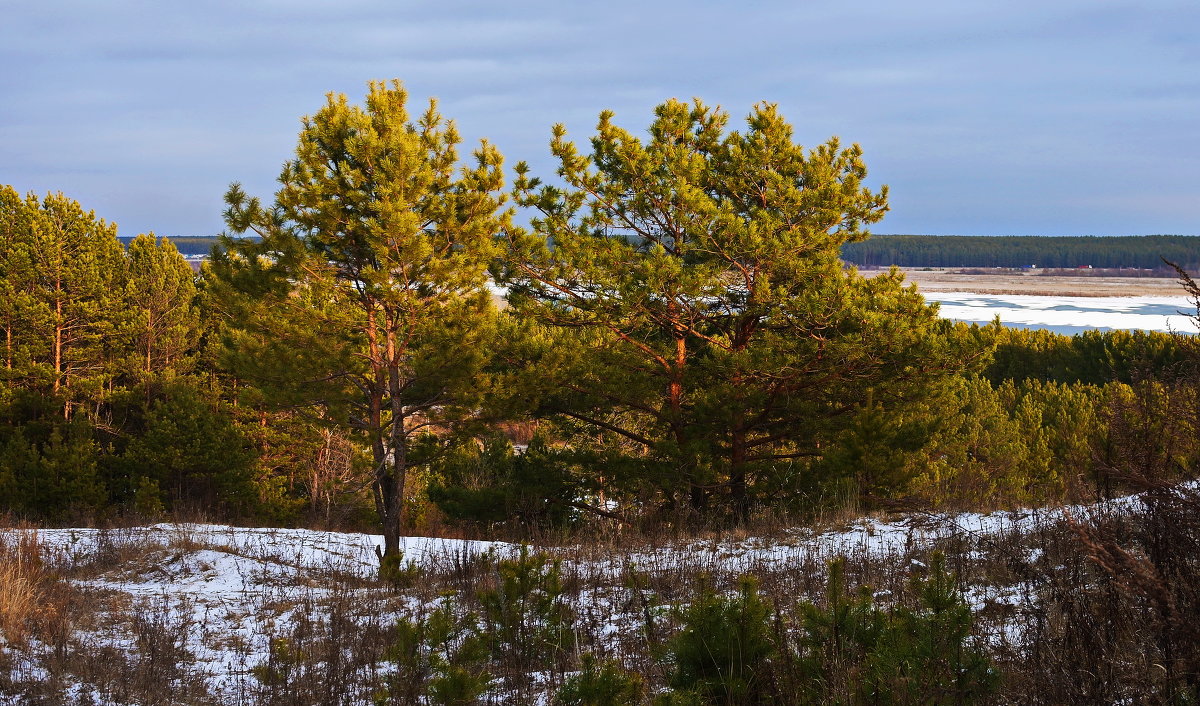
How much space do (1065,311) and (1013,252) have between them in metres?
75.4

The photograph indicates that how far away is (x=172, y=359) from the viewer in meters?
27.1

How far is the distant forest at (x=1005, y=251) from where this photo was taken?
5266 inches

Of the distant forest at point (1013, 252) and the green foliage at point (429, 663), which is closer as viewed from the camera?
the green foliage at point (429, 663)

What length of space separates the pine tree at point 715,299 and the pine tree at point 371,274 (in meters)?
1.50

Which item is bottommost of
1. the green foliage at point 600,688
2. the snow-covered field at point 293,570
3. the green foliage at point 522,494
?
the green foliage at point 522,494

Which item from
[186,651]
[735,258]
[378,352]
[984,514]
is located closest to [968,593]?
[984,514]

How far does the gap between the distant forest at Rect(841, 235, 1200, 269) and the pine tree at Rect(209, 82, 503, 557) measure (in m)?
126

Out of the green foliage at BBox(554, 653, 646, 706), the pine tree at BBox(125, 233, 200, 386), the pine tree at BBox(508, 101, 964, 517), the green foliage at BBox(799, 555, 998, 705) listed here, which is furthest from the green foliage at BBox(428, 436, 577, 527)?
the pine tree at BBox(125, 233, 200, 386)

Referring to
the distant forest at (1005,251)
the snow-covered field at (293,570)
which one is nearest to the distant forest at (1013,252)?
the distant forest at (1005,251)

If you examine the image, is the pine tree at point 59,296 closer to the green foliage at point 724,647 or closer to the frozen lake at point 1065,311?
the green foliage at point 724,647

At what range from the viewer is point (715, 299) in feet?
48.2

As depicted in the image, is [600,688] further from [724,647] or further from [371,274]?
[371,274]

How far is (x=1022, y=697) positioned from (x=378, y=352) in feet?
38.4

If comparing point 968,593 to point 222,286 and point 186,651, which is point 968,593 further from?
point 222,286
